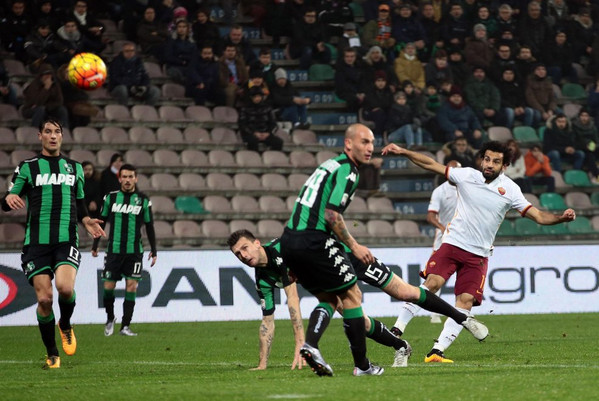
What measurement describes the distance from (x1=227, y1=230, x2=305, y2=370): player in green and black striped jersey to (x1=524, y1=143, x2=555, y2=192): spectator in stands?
14.6 metres

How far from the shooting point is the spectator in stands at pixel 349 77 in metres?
23.7

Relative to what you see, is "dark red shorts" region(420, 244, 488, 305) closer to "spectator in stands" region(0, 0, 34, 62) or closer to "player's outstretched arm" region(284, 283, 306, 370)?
"player's outstretched arm" region(284, 283, 306, 370)

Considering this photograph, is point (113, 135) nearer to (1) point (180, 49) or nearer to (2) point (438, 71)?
(1) point (180, 49)

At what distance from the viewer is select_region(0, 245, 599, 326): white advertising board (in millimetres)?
17656

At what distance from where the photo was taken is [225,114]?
76.6 ft

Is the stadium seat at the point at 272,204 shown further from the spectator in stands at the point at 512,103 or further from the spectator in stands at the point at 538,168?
the spectator in stands at the point at 512,103

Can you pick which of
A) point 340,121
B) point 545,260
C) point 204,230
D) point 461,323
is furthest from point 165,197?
point 461,323

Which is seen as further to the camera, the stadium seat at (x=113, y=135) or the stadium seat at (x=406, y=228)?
the stadium seat at (x=406, y=228)

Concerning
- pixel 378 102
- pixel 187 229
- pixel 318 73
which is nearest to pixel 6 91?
pixel 187 229

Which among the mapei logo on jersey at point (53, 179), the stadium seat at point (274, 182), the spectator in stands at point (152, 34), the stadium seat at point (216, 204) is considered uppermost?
the spectator in stands at point (152, 34)

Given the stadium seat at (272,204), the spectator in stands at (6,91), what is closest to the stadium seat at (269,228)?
the stadium seat at (272,204)

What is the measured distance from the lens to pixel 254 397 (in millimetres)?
7008

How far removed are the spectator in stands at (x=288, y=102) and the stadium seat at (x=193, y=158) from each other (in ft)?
6.95

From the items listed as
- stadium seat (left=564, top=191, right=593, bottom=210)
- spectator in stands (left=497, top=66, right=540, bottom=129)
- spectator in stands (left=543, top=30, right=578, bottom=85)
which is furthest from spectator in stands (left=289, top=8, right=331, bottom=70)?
stadium seat (left=564, top=191, right=593, bottom=210)
